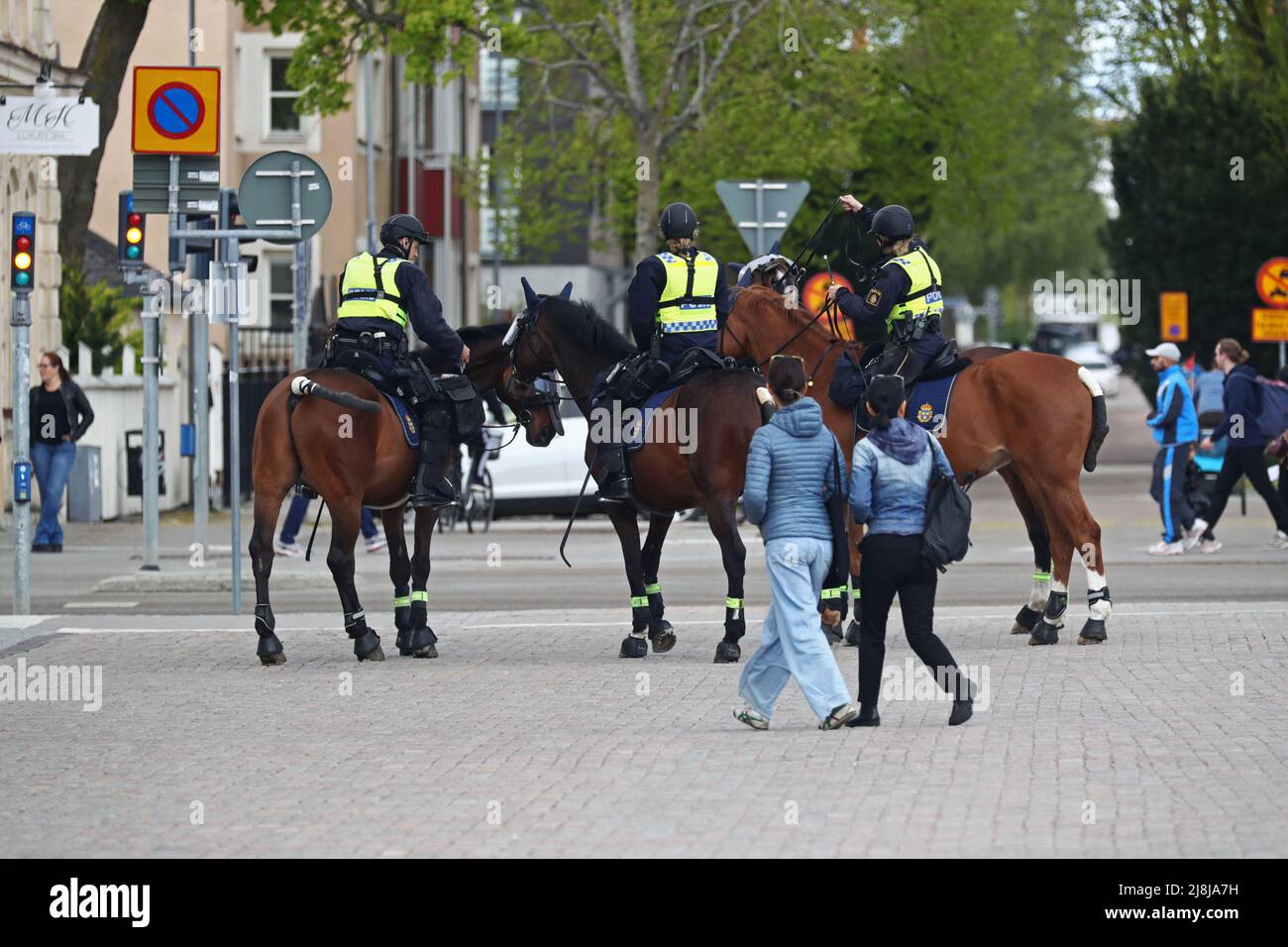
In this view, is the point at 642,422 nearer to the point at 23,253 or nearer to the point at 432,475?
the point at 432,475

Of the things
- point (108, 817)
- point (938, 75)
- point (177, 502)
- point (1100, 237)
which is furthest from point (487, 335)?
point (938, 75)

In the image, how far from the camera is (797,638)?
11352 millimetres

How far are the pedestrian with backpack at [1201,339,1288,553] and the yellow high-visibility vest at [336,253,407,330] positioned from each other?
11070 mm

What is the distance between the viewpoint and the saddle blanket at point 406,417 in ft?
48.8

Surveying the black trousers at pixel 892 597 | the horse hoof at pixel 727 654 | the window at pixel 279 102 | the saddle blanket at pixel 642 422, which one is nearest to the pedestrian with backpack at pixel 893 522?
the black trousers at pixel 892 597

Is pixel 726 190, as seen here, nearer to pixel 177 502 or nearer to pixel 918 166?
pixel 177 502

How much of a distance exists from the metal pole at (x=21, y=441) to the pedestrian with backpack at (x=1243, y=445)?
11440 millimetres

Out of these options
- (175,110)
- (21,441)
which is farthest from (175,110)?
(21,441)

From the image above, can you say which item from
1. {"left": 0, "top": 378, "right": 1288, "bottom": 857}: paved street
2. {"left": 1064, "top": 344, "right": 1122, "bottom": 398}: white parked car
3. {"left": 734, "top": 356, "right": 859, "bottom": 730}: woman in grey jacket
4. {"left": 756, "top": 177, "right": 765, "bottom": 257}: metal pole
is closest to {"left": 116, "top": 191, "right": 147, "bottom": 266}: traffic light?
{"left": 0, "top": 378, "right": 1288, "bottom": 857}: paved street

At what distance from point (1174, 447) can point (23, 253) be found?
1145 centimetres

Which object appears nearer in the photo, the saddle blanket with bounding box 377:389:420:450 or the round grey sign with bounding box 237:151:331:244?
the saddle blanket with bounding box 377:389:420:450

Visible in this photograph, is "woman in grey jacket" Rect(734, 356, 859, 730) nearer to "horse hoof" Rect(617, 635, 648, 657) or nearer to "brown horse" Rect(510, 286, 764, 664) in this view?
"brown horse" Rect(510, 286, 764, 664)

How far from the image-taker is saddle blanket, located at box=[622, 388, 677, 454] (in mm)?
14578

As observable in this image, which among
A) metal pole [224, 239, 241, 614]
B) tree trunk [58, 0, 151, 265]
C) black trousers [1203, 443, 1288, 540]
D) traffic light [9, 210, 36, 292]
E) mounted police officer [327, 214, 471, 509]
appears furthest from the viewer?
tree trunk [58, 0, 151, 265]
